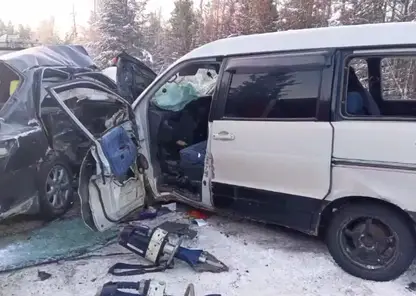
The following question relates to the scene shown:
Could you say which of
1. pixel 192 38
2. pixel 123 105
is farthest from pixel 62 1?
pixel 123 105

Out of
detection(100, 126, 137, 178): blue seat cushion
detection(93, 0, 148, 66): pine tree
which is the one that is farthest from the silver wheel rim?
detection(93, 0, 148, 66): pine tree

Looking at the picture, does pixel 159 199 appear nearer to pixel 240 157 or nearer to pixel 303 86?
pixel 240 157

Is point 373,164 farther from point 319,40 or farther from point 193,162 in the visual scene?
point 193,162

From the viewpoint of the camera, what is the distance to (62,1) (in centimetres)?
4350

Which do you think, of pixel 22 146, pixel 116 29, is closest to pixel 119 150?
pixel 22 146

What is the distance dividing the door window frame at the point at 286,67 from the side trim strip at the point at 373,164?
363mm

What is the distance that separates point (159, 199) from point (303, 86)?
2110 mm

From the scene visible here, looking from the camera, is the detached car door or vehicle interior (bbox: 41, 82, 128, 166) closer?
the detached car door

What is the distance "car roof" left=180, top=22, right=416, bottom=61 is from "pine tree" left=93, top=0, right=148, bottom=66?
15.6 meters

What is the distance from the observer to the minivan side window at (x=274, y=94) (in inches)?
139

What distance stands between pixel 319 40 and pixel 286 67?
348 millimetres

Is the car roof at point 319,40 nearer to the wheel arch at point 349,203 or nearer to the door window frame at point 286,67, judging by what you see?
the door window frame at point 286,67

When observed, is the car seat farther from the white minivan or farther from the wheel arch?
the wheel arch

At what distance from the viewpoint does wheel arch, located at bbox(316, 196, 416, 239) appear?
3.23 metres
